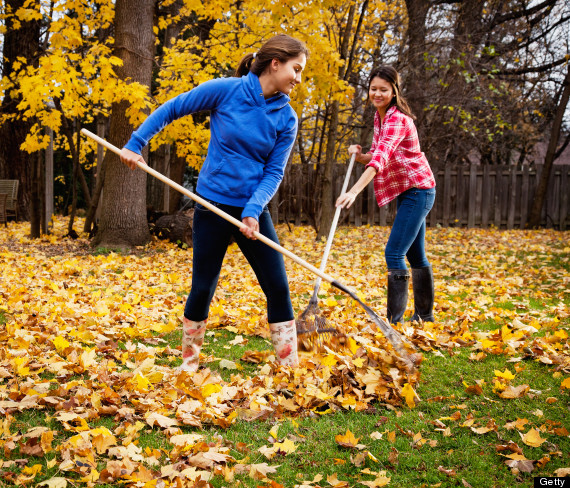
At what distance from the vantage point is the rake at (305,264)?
2914 mm

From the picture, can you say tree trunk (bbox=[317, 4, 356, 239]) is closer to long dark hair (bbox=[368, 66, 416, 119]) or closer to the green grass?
long dark hair (bbox=[368, 66, 416, 119])

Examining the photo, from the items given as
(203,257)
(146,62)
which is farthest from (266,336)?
(146,62)

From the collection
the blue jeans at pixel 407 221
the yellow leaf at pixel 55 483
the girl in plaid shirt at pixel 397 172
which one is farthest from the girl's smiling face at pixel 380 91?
the yellow leaf at pixel 55 483

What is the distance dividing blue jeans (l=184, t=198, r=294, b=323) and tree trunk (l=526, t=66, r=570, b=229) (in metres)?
12.7

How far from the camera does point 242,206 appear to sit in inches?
119

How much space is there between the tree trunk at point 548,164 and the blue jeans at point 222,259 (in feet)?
41.6

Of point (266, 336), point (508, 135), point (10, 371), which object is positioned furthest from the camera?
point (508, 135)

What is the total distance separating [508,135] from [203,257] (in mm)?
17024

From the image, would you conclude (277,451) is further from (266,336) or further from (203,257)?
(266,336)

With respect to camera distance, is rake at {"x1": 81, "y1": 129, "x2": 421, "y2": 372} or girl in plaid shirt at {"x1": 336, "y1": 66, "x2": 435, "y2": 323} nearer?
rake at {"x1": 81, "y1": 129, "x2": 421, "y2": 372}

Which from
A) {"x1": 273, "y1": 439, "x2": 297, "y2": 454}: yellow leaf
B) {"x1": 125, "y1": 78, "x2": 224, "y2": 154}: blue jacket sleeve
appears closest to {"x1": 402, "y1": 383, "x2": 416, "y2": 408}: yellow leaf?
{"x1": 273, "y1": 439, "x2": 297, "y2": 454}: yellow leaf

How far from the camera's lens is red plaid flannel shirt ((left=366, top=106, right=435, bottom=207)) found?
3.82 m

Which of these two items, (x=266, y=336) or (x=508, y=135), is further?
(x=508, y=135)

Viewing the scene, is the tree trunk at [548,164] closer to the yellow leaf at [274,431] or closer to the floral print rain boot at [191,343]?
the floral print rain boot at [191,343]
